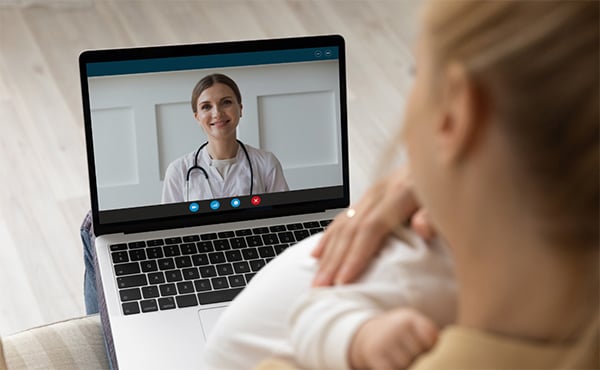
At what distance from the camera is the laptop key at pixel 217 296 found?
1.19 meters

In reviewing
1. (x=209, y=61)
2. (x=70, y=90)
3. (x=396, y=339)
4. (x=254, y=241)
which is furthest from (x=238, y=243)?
(x=70, y=90)

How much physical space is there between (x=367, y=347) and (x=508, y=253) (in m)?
0.15

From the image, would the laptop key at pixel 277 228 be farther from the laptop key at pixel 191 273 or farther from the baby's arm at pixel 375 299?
the baby's arm at pixel 375 299

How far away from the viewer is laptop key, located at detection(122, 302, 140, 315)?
3.79 ft

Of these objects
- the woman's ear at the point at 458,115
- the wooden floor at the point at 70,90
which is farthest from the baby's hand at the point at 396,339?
the wooden floor at the point at 70,90

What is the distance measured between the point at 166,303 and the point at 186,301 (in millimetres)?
24

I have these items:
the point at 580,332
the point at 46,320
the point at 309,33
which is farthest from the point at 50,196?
the point at 580,332

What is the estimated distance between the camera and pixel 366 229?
719 millimetres

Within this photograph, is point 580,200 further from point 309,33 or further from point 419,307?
point 309,33

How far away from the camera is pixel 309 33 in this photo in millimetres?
2898

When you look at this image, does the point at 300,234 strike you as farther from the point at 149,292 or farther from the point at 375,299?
the point at 375,299

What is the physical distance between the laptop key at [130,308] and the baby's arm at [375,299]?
0.51 meters

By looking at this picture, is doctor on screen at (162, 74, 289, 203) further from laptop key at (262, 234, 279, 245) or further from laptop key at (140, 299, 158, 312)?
laptop key at (140, 299, 158, 312)

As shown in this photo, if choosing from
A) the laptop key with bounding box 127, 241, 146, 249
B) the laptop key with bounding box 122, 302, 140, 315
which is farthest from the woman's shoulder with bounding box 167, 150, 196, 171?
the laptop key with bounding box 122, 302, 140, 315
